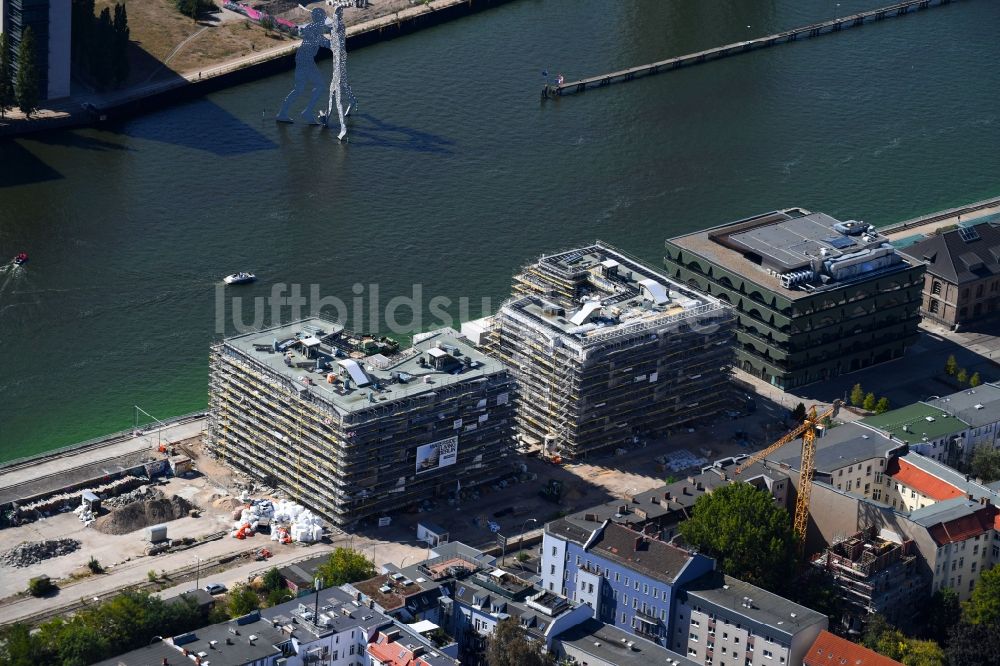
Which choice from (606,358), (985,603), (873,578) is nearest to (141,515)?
(606,358)

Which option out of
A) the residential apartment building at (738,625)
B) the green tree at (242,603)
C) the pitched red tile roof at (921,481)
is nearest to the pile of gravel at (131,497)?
the green tree at (242,603)

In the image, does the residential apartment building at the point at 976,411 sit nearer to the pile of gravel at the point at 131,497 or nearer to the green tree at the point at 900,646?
the green tree at the point at 900,646

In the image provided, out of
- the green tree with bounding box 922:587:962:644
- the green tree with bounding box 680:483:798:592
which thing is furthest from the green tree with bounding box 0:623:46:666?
the green tree with bounding box 922:587:962:644

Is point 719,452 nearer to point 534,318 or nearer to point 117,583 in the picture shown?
point 534,318

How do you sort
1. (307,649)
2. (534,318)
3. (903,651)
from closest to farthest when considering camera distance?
(307,649)
(903,651)
(534,318)

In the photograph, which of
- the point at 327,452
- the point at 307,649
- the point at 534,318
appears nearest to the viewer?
the point at 307,649

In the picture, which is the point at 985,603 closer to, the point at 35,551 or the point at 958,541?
the point at 958,541

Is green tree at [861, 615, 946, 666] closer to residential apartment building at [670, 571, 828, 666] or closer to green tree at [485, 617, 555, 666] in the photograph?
residential apartment building at [670, 571, 828, 666]

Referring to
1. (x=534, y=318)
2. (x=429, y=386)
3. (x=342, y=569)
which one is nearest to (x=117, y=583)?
(x=342, y=569)
